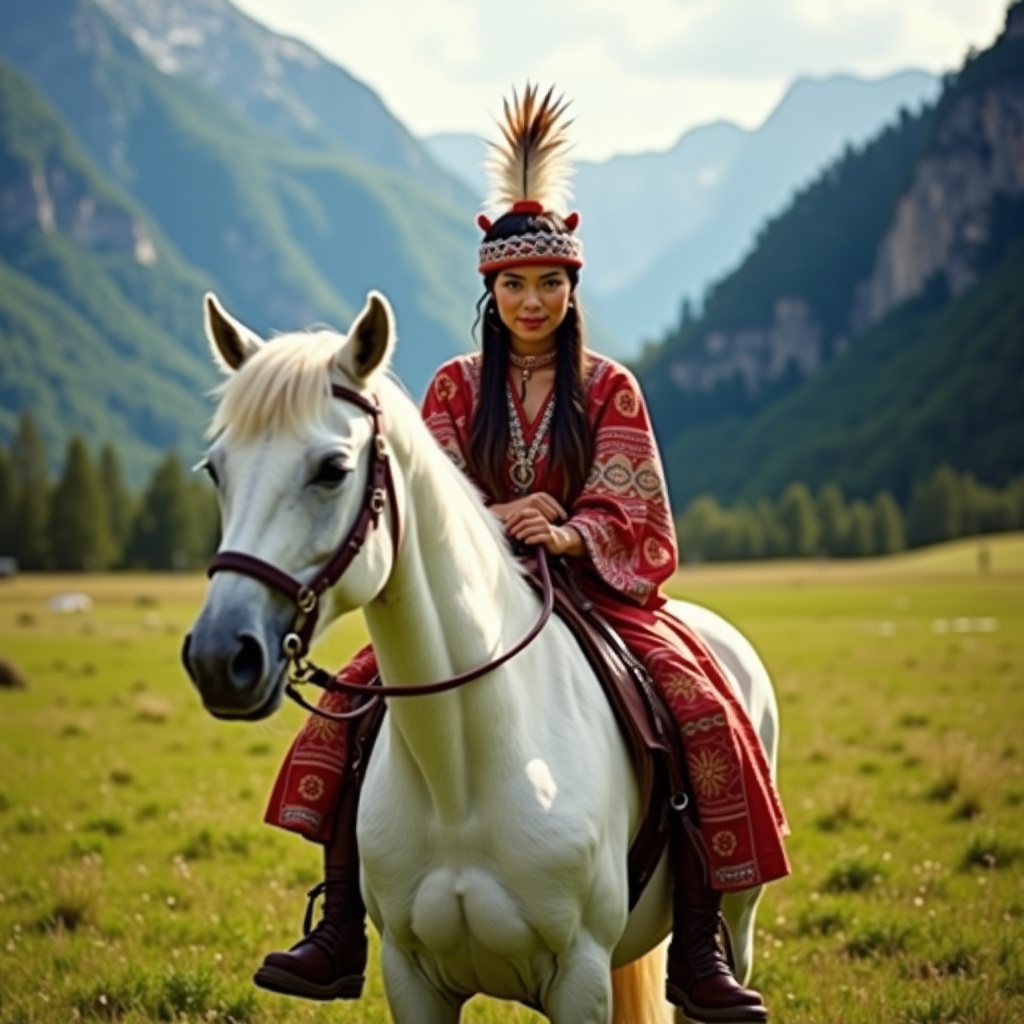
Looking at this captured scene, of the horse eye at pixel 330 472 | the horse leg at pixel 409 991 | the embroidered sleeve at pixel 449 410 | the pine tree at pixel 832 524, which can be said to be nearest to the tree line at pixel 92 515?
the pine tree at pixel 832 524

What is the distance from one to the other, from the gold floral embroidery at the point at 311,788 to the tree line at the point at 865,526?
403ft

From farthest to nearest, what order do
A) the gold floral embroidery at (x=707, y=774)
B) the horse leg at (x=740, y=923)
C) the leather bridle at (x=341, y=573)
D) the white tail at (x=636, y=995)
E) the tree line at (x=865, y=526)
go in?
the tree line at (x=865, y=526), the horse leg at (x=740, y=923), the white tail at (x=636, y=995), the gold floral embroidery at (x=707, y=774), the leather bridle at (x=341, y=573)

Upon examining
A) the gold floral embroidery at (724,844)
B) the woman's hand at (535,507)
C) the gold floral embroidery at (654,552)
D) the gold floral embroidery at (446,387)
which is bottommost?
the gold floral embroidery at (724,844)

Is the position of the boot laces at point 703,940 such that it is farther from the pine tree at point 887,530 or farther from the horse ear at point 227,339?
the pine tree at point 887,530

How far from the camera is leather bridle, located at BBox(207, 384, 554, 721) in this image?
3783 mm

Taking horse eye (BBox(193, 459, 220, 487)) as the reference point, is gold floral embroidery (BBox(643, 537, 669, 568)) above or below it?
below

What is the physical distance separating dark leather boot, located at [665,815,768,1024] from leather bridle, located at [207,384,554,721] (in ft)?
4.39

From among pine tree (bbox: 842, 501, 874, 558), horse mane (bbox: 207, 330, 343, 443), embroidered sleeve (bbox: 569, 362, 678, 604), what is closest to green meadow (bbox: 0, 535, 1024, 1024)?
horse mane (bbox: 207, 330, 343, 443)

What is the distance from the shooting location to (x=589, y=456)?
5.61 m

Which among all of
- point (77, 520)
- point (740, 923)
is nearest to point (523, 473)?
point (740, 923)

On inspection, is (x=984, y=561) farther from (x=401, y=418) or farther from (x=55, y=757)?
(x=401, y=418)

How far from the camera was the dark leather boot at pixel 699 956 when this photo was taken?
540 cm

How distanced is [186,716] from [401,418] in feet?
61.8

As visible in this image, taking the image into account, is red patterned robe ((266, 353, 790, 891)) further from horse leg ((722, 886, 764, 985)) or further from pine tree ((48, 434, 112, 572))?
pine tree ((48, 434, 112, 572))
